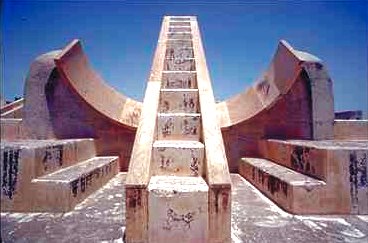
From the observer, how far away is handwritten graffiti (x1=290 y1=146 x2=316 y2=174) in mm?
4731

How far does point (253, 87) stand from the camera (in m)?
8.13

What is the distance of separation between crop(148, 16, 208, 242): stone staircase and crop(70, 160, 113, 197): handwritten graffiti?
1.30m

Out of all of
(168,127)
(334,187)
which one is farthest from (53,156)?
(334,187)

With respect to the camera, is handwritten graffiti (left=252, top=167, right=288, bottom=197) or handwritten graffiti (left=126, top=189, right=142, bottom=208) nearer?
handwritten graffiti (left=126, top=189, right=142, bottom=208)

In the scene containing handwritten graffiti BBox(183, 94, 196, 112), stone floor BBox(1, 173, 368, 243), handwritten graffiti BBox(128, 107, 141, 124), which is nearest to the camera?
stone floor BBox(1, 173, 368, 243)

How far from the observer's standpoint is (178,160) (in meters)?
3.91

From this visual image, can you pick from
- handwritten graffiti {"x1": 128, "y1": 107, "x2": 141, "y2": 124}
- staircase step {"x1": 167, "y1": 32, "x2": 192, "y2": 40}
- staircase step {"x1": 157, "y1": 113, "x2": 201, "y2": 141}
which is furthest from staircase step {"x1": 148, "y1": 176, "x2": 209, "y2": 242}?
staircase step {"x1": 167, "y1": 32, "x2": 192, "y2": 40}

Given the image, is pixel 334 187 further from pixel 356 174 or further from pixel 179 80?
pixel 179 80

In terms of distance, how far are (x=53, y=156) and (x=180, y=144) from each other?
79.2 inches

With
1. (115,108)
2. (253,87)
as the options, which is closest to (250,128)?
(253,87)

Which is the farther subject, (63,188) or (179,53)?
(179,53)

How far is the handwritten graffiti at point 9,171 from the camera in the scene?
4.21 meters

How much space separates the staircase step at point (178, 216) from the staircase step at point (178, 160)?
0.79 meters

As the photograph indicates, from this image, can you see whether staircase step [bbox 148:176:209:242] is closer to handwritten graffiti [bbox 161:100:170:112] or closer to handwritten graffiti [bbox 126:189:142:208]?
handwritten graffiti [bbox 126:189:142:208]
